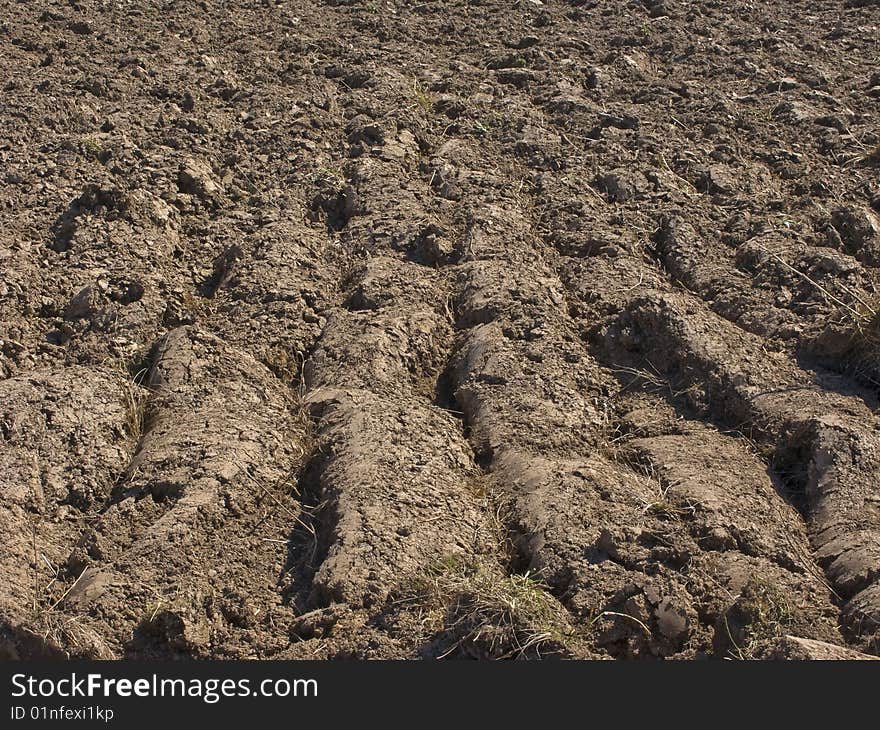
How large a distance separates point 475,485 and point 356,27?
12.4 ft

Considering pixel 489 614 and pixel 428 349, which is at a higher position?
pixel 428 349

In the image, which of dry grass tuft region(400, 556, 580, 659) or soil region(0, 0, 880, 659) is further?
soil region(0, 0, 880, 659)

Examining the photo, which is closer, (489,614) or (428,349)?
(489,614)

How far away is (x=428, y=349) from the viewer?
12.4 ft

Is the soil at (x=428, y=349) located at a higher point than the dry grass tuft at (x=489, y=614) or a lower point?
higher

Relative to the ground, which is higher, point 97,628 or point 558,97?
point 558,97

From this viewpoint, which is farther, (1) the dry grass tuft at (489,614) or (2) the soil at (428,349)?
(2) the soil at (428,349)

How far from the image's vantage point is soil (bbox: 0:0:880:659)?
2.88m

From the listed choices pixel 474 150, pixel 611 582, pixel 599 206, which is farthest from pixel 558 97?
pixel 611 582

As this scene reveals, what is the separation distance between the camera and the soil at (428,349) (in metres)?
2.88

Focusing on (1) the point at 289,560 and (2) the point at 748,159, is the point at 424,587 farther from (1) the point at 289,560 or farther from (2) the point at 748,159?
(2) the point at 748,159

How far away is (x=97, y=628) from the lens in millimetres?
2773

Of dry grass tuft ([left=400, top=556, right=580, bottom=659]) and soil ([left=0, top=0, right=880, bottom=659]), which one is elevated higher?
soil ([left=0, top=0, right=880, bottom=659])

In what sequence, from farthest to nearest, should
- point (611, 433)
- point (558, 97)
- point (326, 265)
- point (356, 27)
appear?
point (356, 27) < point (558, 97) < point (326, 265) < point (611, 433)
